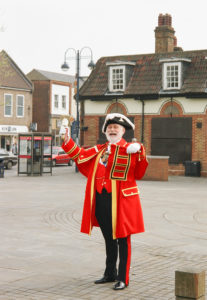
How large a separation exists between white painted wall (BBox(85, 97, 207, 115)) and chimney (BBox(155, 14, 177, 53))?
4.77 m

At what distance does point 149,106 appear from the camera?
29094 mm

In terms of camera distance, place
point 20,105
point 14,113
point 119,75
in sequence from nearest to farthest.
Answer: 1. point 119,75
2. point 14,113
3. point 20,105

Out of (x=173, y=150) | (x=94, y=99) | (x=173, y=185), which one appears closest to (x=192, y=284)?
(x=173, y=185)

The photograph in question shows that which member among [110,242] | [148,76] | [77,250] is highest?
[148,76]

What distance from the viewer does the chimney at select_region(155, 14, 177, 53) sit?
32.3m

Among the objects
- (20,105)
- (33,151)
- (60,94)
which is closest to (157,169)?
(33,151)

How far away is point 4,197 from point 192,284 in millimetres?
12441

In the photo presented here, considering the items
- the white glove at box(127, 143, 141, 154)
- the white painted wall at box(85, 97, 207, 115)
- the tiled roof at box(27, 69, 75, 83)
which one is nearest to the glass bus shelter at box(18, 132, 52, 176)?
the white painted wall at box(85, 97, 207, 115)

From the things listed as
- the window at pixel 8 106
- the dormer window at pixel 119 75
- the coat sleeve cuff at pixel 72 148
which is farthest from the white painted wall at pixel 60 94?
the coat sleeve cuff at pixel 72 148

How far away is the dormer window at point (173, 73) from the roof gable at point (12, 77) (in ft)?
71.7

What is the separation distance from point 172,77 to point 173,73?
21cm

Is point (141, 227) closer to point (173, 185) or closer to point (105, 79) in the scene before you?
point (173, 185)

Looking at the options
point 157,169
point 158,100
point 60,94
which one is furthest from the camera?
point 60,94

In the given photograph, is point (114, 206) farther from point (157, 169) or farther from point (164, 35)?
point (164, 35)
